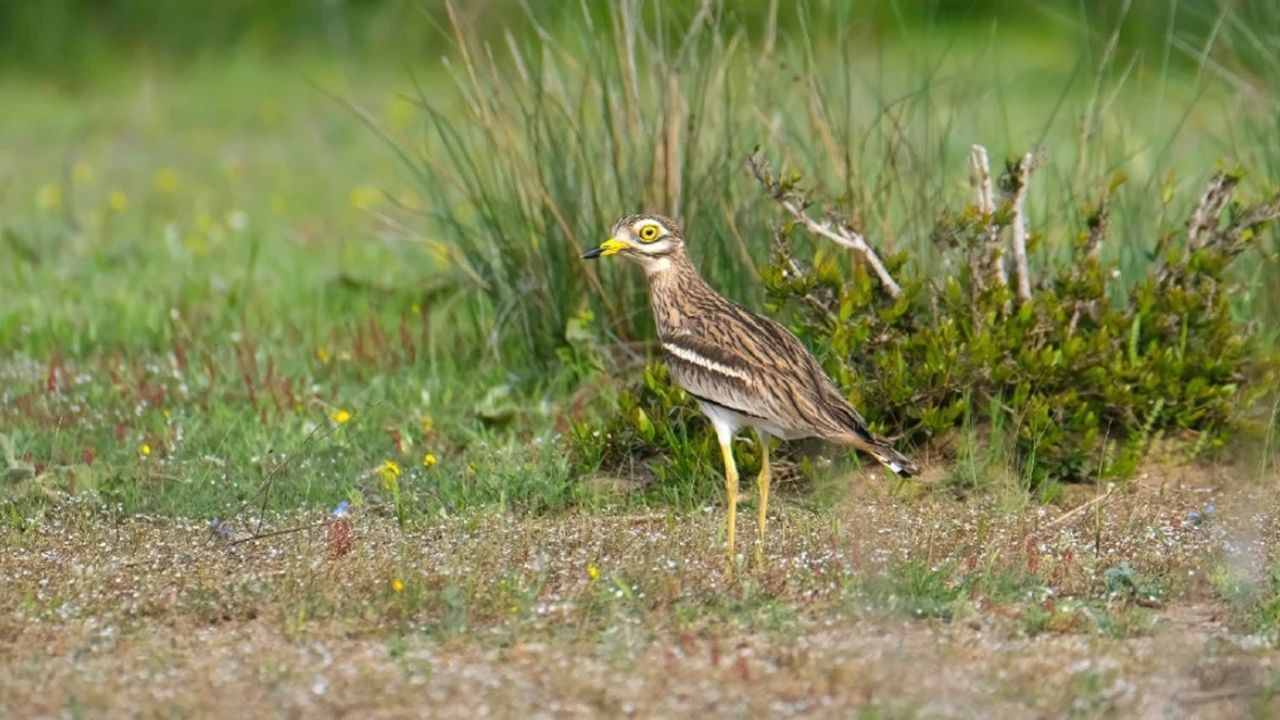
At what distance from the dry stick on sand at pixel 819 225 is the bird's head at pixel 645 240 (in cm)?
38

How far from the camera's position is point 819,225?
266 inches

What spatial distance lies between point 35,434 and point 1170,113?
856 centimetres

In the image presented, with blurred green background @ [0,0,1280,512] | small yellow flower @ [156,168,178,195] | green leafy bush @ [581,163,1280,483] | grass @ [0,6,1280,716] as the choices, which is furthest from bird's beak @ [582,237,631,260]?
small yellow flower @ [156,168,178,195]

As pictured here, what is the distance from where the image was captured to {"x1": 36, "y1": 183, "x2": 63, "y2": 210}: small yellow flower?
11789 millimetres

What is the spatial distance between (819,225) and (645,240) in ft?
2.33

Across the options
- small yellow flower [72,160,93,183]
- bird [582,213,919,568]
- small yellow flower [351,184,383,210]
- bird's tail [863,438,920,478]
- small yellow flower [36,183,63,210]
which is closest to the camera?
bird's tail [863,438,920,478]

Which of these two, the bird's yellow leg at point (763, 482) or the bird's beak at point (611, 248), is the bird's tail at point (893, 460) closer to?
the bird's yellow leg at point (763, 482)

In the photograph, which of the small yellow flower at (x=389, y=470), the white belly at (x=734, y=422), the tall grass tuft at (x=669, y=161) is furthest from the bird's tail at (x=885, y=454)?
the small yellow flower at (x=389, y=470)

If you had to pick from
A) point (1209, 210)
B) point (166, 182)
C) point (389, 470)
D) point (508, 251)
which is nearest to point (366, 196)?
point (166, 182)

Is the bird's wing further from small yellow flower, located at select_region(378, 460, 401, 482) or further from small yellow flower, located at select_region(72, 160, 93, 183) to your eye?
small yellow flower, located at select_region(72, 160, 93, 183)

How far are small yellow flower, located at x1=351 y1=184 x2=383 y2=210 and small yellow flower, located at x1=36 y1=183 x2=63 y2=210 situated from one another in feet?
5.78

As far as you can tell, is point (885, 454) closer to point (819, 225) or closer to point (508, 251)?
point (819, 225)

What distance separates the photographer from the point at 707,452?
660 centimetres

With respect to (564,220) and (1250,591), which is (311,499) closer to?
(564,220)
